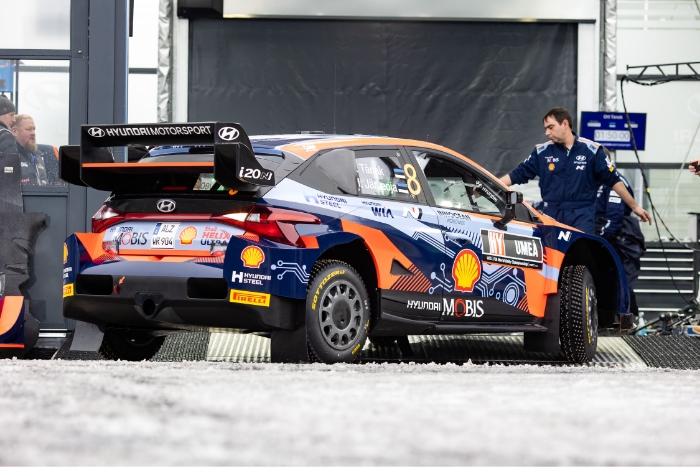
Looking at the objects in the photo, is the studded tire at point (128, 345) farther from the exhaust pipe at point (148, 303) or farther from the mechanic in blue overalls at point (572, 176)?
the mechanic in blue overalls at point (572, 176)

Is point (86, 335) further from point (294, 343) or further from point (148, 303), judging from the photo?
point (294, 343)

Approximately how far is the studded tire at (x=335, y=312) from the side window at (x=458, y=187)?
1038 millimetres

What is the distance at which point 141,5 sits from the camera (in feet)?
47.3

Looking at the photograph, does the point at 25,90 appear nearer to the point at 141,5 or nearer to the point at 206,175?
the point at 206,175

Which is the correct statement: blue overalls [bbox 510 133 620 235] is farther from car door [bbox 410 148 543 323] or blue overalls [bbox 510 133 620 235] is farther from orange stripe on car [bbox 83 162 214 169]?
orange stripe on car [bbox 83 162 214 169]

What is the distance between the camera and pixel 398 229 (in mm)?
6191

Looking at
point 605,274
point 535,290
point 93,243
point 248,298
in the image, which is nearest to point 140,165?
point 93,243

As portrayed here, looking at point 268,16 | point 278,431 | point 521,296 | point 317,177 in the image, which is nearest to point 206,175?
point 317,177

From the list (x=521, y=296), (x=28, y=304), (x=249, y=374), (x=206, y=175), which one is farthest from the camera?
(x=28, y=304)

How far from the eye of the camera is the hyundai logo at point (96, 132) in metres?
6.02

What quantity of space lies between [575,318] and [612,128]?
7.31m

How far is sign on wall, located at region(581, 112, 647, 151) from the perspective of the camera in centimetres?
1429

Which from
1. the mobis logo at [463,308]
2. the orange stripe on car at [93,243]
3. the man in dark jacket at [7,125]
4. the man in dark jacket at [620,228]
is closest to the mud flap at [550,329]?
the mobis logo at [463,308]

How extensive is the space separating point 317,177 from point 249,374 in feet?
6.52
